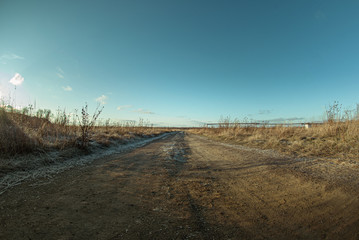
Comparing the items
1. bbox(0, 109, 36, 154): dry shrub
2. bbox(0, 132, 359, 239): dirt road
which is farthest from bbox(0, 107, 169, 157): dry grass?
bbox(0, 132, 359, 239): dirt road

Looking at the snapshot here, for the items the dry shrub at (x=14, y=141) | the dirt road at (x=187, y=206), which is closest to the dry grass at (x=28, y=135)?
the dry shrub at (x=14, y=141)

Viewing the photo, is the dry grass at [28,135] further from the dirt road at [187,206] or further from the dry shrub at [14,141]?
the dirt road at [187,206]

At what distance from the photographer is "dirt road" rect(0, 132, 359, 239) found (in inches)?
58.4

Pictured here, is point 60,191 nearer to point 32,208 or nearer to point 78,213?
point 32,208

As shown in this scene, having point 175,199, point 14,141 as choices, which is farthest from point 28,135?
point 175,199

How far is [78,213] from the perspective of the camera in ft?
5.86

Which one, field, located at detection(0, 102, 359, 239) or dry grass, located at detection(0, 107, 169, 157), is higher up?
dry grass, located at detection(0, 107, 169, 157)

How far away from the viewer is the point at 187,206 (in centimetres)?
198

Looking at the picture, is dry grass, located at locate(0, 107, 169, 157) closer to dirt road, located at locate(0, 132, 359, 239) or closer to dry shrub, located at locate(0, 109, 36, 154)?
dry shrub, located at locate(0, 109, 36, 154)

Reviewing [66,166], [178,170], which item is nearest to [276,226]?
[178,170]

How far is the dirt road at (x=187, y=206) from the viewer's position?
4.87 ft

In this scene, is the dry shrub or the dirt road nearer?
the dirt road

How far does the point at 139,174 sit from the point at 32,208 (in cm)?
172

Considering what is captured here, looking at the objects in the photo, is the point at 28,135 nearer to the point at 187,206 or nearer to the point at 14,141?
the point at 14,141
